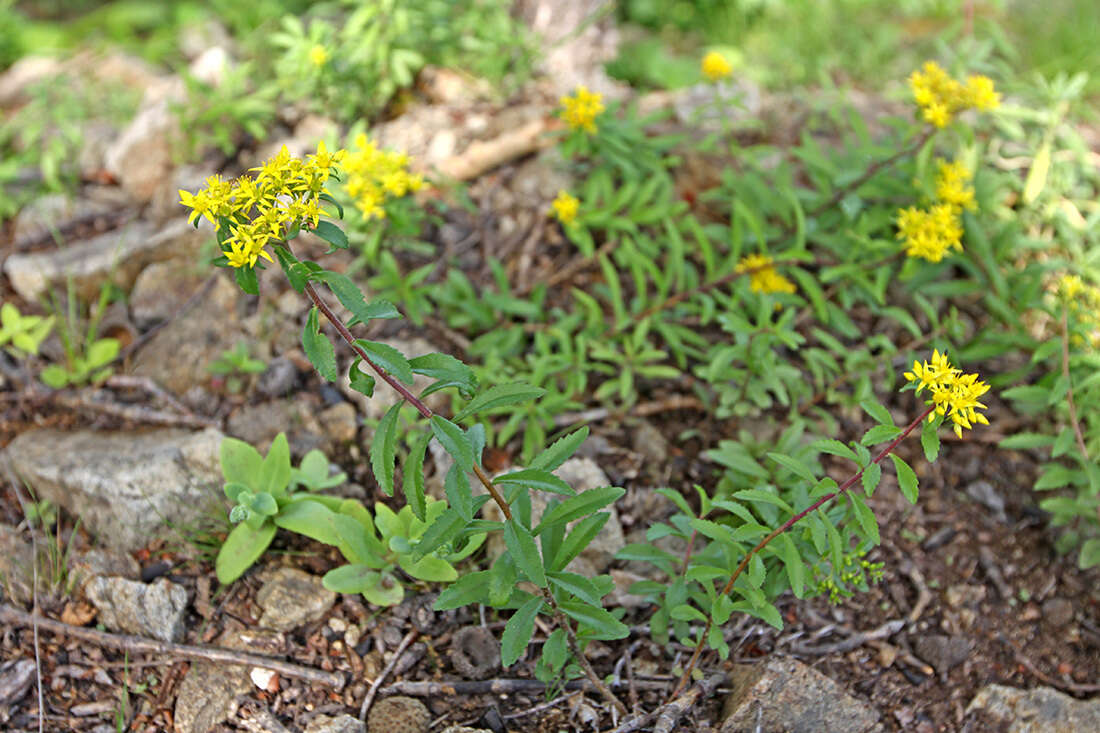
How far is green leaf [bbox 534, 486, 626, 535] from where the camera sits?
1.96 m

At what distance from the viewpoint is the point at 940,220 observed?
279 cm

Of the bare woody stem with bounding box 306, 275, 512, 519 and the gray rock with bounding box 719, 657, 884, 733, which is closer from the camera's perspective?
the bare woody stem with bounding box 306, 275, 512, 519

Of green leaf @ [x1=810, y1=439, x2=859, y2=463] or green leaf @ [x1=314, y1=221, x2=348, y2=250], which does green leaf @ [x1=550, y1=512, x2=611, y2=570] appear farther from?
green leaf @ [x1=314, y1=221, x2=348, y2=250]

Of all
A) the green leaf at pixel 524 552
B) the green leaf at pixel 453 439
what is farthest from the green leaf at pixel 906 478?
the green leaf at pixel 453 439

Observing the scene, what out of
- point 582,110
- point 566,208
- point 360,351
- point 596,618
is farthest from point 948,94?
point 360,351

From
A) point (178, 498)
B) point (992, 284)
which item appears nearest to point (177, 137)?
point (178, 498)

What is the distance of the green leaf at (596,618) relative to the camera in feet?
6.53

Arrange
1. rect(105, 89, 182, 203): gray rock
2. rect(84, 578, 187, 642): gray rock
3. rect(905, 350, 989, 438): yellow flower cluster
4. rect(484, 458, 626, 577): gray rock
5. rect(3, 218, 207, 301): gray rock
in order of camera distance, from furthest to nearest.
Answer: rect(105, 89, 182, 203): gray rock, rect(3, 218, 207, 301): gray rock, rect(484, 458, 626, 577): gray rock, rect(84, 578, 187, 642): gray rock, rect(905, 350, 989, 438): yellow flower cluster

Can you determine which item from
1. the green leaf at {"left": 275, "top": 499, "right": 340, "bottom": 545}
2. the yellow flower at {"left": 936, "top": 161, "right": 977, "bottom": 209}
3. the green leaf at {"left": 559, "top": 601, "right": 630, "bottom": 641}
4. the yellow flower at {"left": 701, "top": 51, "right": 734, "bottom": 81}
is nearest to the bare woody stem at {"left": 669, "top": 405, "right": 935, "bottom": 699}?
the green leaf at {"left": 559, "top": 601, "right": 630, "bottom": 641}

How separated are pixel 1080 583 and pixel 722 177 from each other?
5.84 ft

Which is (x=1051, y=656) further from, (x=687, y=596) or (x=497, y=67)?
(x=497, y=67)

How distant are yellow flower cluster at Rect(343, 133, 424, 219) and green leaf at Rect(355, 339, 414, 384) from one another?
1.10 m

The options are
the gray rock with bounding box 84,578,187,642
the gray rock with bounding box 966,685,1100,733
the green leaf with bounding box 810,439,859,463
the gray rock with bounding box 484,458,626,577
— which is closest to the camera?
the green leaf with bounding box 810,439,859,463

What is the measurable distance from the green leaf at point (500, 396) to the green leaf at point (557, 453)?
0.53 feet
